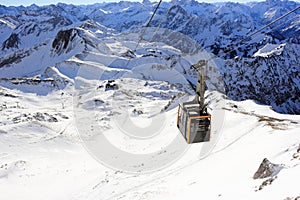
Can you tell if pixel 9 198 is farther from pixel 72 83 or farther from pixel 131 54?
pixel 131 54

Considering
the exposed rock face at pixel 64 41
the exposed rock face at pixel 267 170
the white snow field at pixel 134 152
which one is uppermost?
the exposed rock face at pixel 64 41

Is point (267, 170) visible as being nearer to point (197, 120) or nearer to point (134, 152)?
point (197, 120)

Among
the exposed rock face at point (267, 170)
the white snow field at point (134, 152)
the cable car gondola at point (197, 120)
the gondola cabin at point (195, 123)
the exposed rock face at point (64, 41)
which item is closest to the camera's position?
the cable car gondola at point (197, 120)

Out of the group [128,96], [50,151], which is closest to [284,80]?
[128,96]

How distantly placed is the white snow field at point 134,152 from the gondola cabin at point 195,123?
3147 millimetres

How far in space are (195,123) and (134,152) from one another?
682 inches

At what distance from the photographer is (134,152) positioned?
2912cm

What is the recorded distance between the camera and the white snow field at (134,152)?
15.7m

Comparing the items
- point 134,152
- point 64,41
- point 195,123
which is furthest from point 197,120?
point 64,41

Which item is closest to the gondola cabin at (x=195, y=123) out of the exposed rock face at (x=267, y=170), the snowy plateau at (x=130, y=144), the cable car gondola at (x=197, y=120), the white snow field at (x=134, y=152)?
the cable car gondola at (x=197, y=120)

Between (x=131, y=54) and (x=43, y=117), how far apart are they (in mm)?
67854

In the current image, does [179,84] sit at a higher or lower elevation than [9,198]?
higher

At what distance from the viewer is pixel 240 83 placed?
10906 cm

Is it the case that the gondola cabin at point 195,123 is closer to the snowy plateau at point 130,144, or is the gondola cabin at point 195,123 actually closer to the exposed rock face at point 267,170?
the snowy plateau at point 130,144
